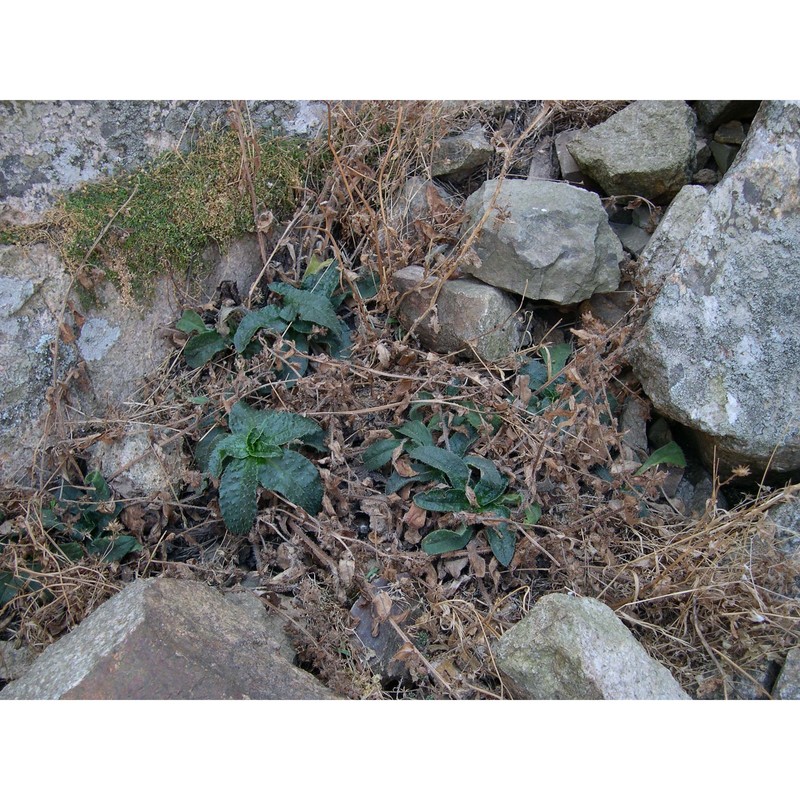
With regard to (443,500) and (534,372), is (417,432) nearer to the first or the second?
(443,500)

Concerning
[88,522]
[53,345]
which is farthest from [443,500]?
[53,345]

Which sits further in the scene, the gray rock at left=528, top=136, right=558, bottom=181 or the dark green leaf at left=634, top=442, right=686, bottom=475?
the gray rock at left=528, top=136, right=558, bottom=181

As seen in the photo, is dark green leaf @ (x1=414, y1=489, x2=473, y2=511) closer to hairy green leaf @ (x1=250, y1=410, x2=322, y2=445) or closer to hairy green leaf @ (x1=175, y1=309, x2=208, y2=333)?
hairy green leaf @ (x1=250, y1=410, x2=322, y2=445)

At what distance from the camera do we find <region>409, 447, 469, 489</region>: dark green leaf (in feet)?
8.02

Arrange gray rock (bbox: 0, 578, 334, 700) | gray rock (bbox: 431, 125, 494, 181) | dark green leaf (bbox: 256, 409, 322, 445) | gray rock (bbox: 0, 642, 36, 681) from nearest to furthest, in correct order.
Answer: gray rock (bbox: 0, 578, 334, 700), gray rock (bbox: 0, 642, 36, 681), dark green leaf (bbox: 256, 409, 322, 445), gray rock (bbox: 431, 125, 494, 181)

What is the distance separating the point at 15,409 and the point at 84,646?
103 cm

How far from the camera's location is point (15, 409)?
257 centimetres

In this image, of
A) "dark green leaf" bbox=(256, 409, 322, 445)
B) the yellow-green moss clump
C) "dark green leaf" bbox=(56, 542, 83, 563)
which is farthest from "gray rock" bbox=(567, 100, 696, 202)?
"dark green leaf" bbox=(56, 542, 83, 563)

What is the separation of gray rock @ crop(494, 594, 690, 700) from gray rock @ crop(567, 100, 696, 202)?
176 centimetres

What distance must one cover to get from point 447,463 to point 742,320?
1.12 metres

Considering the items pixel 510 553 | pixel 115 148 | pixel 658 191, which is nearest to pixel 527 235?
pixel 658 191

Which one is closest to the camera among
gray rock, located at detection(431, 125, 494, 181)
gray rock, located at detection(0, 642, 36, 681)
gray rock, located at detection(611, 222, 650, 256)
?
gray rock, located at detection(0, 642, 36, 681)

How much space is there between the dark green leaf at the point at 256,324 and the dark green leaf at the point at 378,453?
1.94 ft

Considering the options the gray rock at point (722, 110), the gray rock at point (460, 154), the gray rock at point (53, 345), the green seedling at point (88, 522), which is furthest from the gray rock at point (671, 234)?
the green seedling at point (88, 522)
